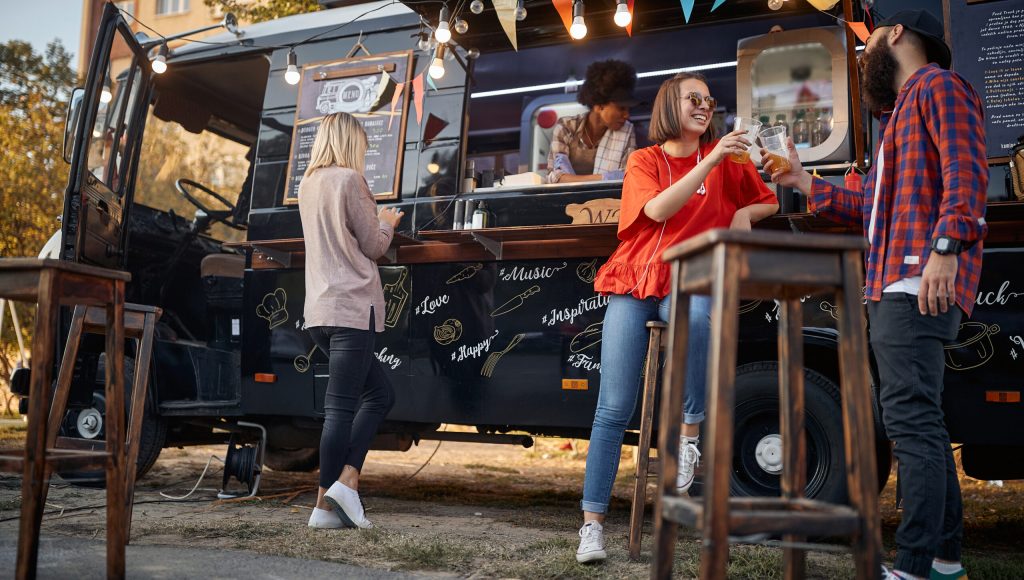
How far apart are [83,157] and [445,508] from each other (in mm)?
2744

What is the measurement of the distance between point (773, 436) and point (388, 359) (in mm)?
1948

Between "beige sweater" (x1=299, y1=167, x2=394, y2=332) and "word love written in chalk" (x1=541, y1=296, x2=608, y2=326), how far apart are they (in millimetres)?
837

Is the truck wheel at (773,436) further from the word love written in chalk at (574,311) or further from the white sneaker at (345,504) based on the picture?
the white sneaker at (345,504)

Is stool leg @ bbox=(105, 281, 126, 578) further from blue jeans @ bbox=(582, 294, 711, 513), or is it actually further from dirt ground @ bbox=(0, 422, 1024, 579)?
blue jeans @ bbox=(582, 294, 711, 513)

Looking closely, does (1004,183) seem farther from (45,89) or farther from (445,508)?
(45,89)

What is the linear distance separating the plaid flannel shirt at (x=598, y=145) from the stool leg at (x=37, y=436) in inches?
140

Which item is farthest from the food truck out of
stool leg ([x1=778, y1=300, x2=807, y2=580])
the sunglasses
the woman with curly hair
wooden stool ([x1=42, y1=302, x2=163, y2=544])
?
stool leg ([x1=778, y1=300, x2=807, y2=580])

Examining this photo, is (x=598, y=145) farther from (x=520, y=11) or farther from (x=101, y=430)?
(x=101, y=430)

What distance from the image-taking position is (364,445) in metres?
3.86

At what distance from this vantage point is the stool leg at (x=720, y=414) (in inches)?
66.7

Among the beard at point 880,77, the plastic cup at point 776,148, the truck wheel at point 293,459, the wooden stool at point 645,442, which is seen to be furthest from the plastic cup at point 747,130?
the truck wheel at point 293,459

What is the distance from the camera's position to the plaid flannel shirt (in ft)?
18.5

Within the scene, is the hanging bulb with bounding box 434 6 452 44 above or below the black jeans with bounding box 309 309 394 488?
above

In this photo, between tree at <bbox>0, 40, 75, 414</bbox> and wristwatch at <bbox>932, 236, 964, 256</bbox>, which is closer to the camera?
wristwatch at <bbox>932, 236, 964, 256</bbox>
